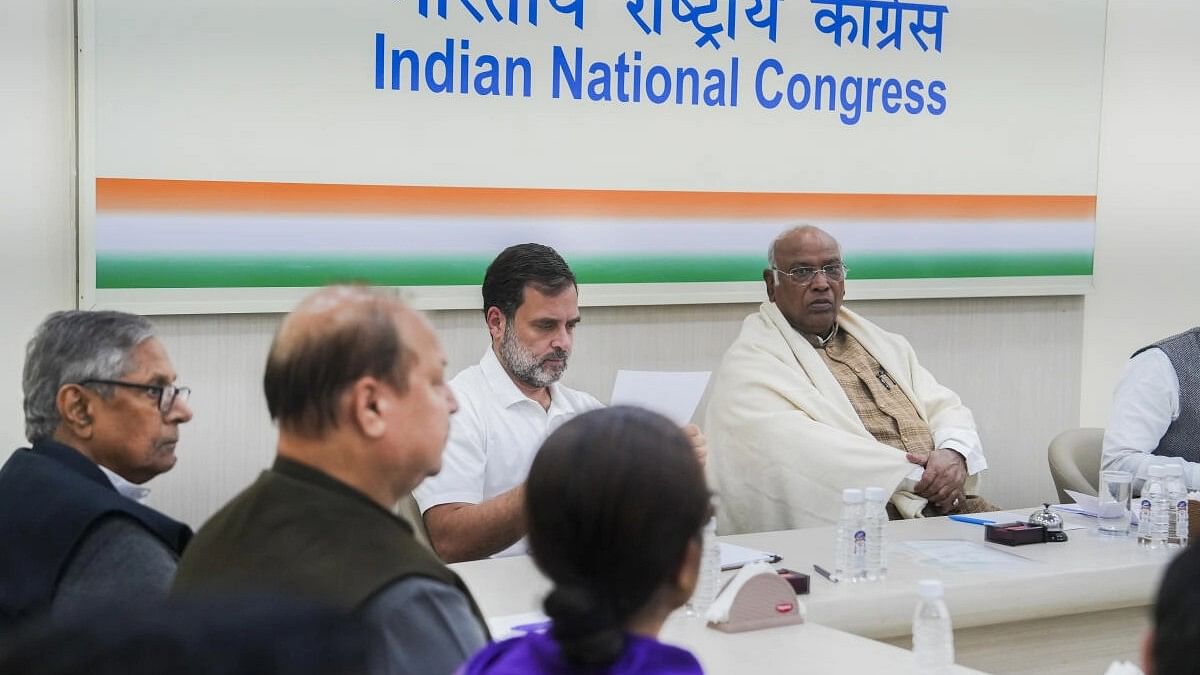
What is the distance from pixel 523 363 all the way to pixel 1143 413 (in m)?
1.74

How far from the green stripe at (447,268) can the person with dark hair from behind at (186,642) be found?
285 centimetres

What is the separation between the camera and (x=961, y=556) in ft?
9.96

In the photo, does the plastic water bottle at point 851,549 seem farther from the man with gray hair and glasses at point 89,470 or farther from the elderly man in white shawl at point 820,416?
the man with gray hair and glasses at point 89,470

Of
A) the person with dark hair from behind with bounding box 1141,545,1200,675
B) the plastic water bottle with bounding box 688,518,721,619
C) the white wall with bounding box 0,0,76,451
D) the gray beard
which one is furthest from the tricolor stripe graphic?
the person with dark hair from behind with bounding box 1141,545,1200,675

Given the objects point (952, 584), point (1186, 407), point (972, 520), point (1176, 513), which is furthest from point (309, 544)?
point (1186, 407)

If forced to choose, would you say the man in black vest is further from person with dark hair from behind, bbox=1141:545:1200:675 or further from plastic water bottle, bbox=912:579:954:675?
plastic water bottle, bbox=912:579:954:675

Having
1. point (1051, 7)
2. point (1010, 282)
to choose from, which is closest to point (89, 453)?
point (1010, 282)

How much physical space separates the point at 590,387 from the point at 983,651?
5.72ft

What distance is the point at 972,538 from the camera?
3.26 meters

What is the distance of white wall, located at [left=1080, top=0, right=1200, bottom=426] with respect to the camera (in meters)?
5.13

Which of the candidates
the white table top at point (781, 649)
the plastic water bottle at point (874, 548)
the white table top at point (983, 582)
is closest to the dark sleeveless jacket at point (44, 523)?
the white table top at point (781, 649)

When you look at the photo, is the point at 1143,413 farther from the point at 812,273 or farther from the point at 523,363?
the point at 523,363

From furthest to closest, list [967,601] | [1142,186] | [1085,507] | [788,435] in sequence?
1. [1142,186]
2. [788,435]
3. [1085,507]
4. [967,601]

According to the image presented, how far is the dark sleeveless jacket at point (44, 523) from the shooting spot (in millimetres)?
1953
